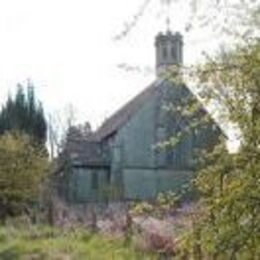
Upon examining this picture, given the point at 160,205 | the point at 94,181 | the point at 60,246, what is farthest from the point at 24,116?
the point at 160,205

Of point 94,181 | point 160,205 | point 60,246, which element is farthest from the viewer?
point 94,181

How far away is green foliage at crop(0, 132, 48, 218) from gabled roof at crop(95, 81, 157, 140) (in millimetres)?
15538

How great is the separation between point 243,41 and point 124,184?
5997cm

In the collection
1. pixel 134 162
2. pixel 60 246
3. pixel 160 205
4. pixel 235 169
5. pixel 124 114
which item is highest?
pixel 124 114

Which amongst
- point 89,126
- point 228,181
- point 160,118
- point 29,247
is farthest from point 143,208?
point 89,126

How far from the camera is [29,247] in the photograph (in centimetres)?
3184

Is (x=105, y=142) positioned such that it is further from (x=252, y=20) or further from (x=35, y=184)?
(x=252, y=20)

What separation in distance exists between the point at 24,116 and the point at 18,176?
21.5 metres

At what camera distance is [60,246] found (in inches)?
1230

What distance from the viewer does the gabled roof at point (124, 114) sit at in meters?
67.8

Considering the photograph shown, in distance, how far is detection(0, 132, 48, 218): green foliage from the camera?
48250 millimetres

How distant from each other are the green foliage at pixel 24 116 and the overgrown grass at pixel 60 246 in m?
31.5

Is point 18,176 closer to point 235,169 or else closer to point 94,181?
point 94,181

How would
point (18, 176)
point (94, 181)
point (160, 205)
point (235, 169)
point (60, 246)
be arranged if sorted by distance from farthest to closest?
1. point (94, 181)
2. point (18, 176)
3. point (60, 246)
4. point (160, 205)
5. point (235, 169)
